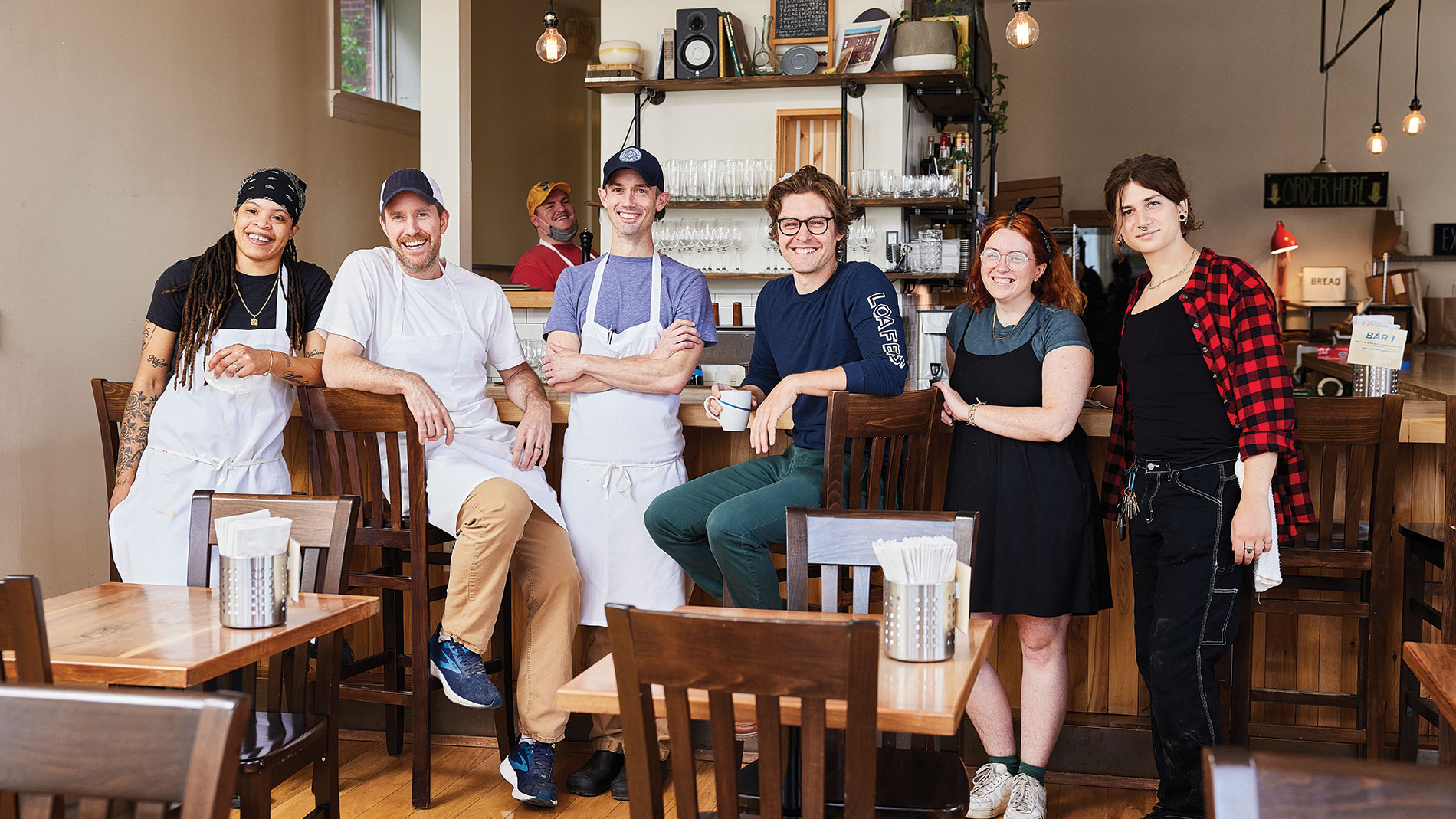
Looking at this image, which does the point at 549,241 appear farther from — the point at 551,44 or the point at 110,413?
the point at 110,413

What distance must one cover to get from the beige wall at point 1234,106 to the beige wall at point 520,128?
4004 millimetres

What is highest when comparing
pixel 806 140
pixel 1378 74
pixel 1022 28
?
pixel 1378 74

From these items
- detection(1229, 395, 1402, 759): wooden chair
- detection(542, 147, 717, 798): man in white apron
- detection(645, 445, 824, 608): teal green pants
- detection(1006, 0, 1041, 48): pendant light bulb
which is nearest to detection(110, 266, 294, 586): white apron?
detection(542, 147, 717, 798): man in white apron

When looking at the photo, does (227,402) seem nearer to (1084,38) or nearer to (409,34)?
(409,34)

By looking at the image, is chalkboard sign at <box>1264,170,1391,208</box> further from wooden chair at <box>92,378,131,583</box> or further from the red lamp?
wooden chair at <box>92,378,131,583</box>

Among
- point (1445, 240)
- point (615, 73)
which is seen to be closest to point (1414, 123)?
point (1445, 240)

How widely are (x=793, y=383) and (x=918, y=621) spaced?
3.65 feet

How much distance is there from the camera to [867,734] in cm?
142

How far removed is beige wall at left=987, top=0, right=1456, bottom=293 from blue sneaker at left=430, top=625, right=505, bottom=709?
9.01 metres

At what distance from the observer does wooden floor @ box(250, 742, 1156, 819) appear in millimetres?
3117

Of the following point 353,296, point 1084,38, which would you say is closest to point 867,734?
point 353,296

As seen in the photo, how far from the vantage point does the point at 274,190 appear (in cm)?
323

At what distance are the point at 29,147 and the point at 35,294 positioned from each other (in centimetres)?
54

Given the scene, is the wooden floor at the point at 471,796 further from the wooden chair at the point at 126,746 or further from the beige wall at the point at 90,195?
the wooden chair at the point at 126,746
